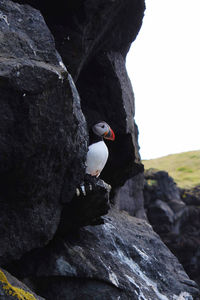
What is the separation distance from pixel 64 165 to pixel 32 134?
4.34 ft

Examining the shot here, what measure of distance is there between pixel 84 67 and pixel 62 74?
6.05 meters

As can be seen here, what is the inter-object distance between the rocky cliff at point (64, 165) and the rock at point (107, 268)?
2 cm

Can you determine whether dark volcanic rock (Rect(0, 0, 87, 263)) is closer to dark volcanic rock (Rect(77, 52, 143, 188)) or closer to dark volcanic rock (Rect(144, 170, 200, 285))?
dark volcanic rock (Rect(77, 52, 143, 188))

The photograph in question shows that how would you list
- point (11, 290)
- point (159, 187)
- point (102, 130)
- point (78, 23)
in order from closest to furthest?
point (11, 290) → point (102, 130) → point (78, 23) → point (159, 187)

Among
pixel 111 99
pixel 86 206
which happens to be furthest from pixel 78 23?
pixel 86 206

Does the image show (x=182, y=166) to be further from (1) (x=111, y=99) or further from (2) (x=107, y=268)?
(2) (x=107, y=268)

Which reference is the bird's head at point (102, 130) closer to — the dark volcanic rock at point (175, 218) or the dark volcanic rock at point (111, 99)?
the dark volcanic rock at point (111, 99)

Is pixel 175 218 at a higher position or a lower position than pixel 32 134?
lower

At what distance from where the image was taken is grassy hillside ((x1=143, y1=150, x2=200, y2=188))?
4172 centimetres

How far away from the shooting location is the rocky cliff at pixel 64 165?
649 centimetres

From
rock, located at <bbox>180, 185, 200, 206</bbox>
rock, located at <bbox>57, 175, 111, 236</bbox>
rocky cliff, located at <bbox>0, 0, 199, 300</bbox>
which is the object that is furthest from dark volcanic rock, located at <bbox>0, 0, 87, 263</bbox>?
rock, located at <bbox>180, 185, 200, 206</bbox>

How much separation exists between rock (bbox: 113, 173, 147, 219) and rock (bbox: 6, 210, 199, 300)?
6202 mm

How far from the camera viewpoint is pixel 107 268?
8914 mm

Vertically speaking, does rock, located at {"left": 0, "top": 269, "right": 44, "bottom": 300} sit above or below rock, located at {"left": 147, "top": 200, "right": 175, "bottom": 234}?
above
